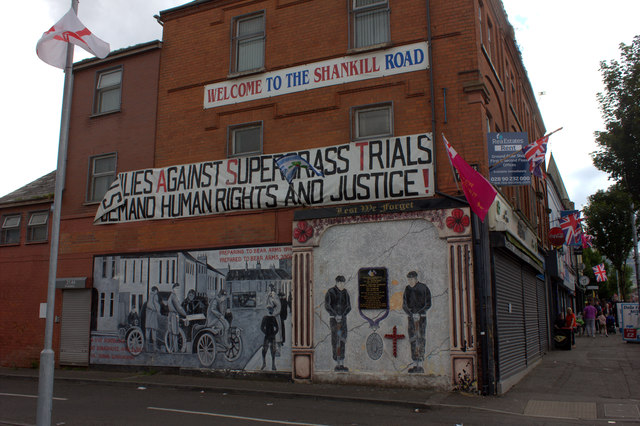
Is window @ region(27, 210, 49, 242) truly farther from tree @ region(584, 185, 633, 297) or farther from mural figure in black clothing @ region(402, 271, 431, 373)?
tree @ region(584, 185, 633, 297)

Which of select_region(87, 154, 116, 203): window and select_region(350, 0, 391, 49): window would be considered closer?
select_region(350, 0, 391, 49): window

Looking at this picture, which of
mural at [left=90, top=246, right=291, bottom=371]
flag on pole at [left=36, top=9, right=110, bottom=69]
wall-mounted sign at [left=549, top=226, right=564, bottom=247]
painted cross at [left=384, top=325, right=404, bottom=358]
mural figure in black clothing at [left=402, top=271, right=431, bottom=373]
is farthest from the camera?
wall-mounted sign at [left=549, top=226, right=564, bottom=247]

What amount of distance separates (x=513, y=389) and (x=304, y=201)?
21.3 feet

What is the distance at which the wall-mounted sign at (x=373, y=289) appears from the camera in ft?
39.4

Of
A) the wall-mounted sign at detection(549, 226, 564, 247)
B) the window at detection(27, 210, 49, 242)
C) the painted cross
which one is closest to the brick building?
the painted cross

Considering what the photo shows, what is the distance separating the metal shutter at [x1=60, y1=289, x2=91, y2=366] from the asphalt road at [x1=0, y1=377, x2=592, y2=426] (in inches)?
144

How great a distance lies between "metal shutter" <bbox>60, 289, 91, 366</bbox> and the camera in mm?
15609

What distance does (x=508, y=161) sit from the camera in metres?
11.9

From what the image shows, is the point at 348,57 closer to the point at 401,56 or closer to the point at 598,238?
the point at 401,56

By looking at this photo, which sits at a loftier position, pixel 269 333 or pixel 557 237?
pixel 557 237

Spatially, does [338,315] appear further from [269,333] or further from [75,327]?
[75,327]

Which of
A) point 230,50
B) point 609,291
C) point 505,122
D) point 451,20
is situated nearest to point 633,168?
point 505,122

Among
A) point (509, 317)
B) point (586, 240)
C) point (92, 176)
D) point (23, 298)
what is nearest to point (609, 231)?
point (586, 240)

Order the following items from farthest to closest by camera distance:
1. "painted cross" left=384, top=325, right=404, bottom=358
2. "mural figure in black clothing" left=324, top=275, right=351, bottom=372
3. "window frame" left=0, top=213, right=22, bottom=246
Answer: "window frame" left=0, top=213, right=22, bottom=246 < "mural figure in black clothing" left=324, top=275, right=351, bottom=372 < "painted cross" left=384, top=325, right=404, bottom=358
